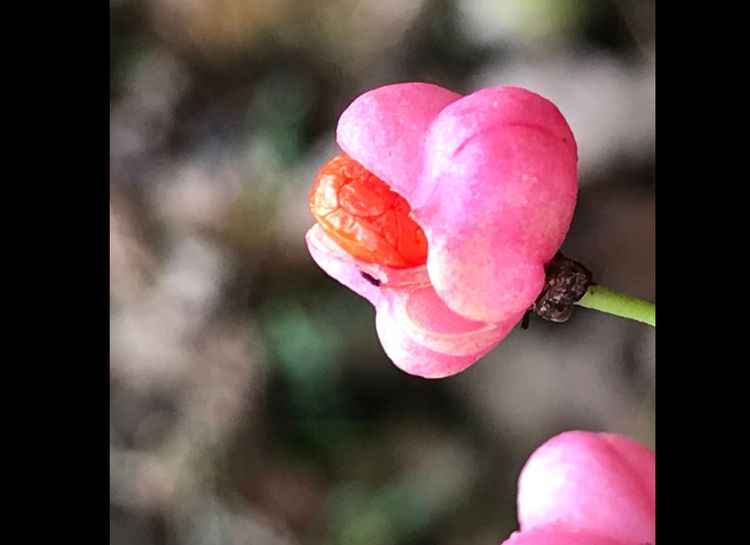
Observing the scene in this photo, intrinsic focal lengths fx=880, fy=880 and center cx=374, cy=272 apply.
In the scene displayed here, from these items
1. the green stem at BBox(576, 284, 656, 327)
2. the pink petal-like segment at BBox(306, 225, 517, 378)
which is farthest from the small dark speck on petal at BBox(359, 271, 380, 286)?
the green stem at BBox(576, 284, 656, 327)

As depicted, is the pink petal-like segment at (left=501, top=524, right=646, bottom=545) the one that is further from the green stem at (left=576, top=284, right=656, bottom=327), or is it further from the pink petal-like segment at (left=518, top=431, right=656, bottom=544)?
the green stem at (left=576, top=284, right=656, bottom=327)

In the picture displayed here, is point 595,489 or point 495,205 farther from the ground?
point 495,205

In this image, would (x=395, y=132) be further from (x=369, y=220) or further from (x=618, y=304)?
(x=618, y=304)

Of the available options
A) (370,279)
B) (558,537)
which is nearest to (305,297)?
(370,279)
